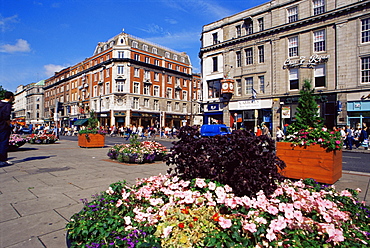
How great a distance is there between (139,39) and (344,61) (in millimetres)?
40710

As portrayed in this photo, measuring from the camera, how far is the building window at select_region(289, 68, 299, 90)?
24244 millimetres

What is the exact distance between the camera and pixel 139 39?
5028cm

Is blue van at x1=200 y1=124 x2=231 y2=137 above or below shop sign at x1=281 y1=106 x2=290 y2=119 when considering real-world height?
below

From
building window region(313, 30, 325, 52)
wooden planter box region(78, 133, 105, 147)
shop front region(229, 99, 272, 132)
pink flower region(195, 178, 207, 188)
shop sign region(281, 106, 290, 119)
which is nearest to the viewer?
pink flower region(195, 178, 207, 188)

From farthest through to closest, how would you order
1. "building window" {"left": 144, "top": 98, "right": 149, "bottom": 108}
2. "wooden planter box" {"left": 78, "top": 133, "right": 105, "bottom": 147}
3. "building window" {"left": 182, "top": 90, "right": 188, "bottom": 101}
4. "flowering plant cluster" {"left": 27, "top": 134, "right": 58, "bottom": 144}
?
"building window" {"left": 182, "top": 90, "right": 188, "bottom": 101} < "building window" {"left": 144, "top": 98, "right": 149, "bottom": 108} < "flowering plant cluster" {"left": 27, "top": 134, "right": 58, "bottom": 144} < "wooden planter box" {"left": 78, "top": 133, "right": 105, "bottom": 147}

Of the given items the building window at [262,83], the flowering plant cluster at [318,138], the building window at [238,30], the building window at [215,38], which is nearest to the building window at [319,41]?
the building window at [262,83]

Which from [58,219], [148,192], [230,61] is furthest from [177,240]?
[230,61]

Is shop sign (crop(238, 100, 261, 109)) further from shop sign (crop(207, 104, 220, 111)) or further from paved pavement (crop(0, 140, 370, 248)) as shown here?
paved pavement (crop(0, 140, 370, 248))

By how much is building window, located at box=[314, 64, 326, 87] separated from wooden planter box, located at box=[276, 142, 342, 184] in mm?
20868

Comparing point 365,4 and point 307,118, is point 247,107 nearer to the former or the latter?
point 365,4

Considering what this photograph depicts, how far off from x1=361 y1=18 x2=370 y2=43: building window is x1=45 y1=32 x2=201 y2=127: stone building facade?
96.1 ft

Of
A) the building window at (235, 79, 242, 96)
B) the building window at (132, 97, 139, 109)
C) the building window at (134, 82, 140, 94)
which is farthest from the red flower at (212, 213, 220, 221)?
the building window at (134, 82, 140, 94)

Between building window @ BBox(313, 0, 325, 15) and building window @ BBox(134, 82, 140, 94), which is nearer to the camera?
building window @ BBox(313, 0, 325, 15)

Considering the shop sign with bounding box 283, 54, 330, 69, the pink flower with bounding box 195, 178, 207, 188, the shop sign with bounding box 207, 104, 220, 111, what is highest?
the shop sign with bounding box 283, 54, 330, 69
